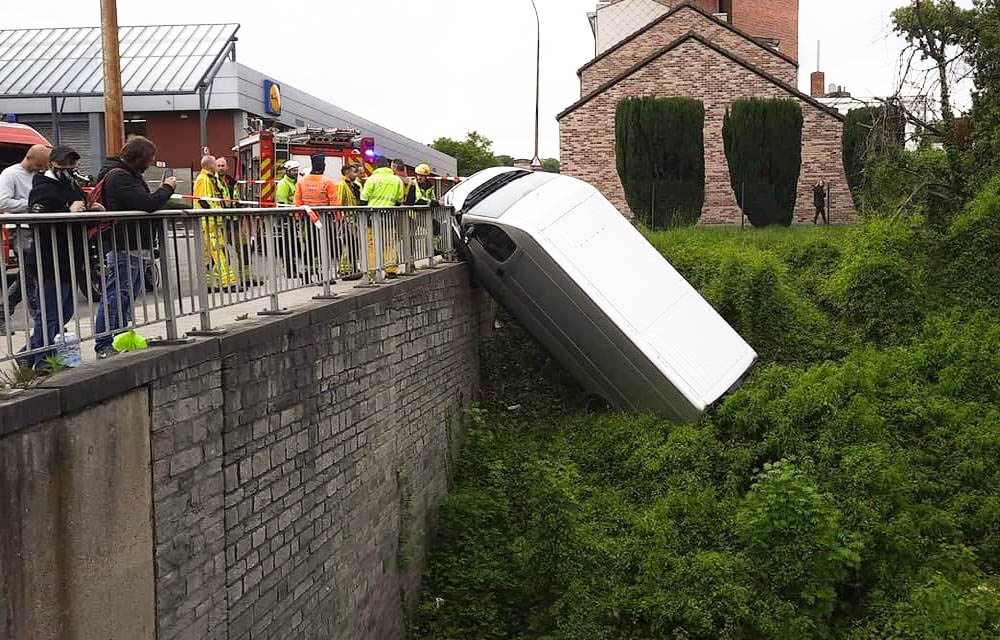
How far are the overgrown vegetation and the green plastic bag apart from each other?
605cm

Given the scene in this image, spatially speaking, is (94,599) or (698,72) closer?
(94,599)

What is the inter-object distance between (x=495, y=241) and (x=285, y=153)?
5079 mm

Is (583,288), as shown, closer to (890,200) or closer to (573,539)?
(573,539)

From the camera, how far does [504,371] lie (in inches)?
662

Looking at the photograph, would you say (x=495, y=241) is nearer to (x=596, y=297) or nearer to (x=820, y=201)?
(x=596, y=297)

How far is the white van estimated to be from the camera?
13805 mm

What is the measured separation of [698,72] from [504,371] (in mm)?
15692

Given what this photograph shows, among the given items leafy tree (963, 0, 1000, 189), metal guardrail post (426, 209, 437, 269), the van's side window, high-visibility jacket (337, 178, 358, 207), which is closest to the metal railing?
high-visibility jacket (337, 178, 358, 207)

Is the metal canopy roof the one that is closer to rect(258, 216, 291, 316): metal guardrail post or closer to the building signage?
the building signage

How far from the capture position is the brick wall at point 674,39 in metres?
31.9

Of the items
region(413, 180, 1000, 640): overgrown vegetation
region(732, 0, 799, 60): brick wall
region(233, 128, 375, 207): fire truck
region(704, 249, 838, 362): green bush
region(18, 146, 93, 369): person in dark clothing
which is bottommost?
region(413, 180, 1000, 640): overgrown vegetation

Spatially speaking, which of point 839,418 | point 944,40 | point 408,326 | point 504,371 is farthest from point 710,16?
point 408,326

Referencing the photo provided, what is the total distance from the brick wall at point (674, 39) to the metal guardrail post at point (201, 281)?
2643cm

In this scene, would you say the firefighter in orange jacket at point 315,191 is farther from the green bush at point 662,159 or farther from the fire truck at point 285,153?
the green bush at point 662,159
